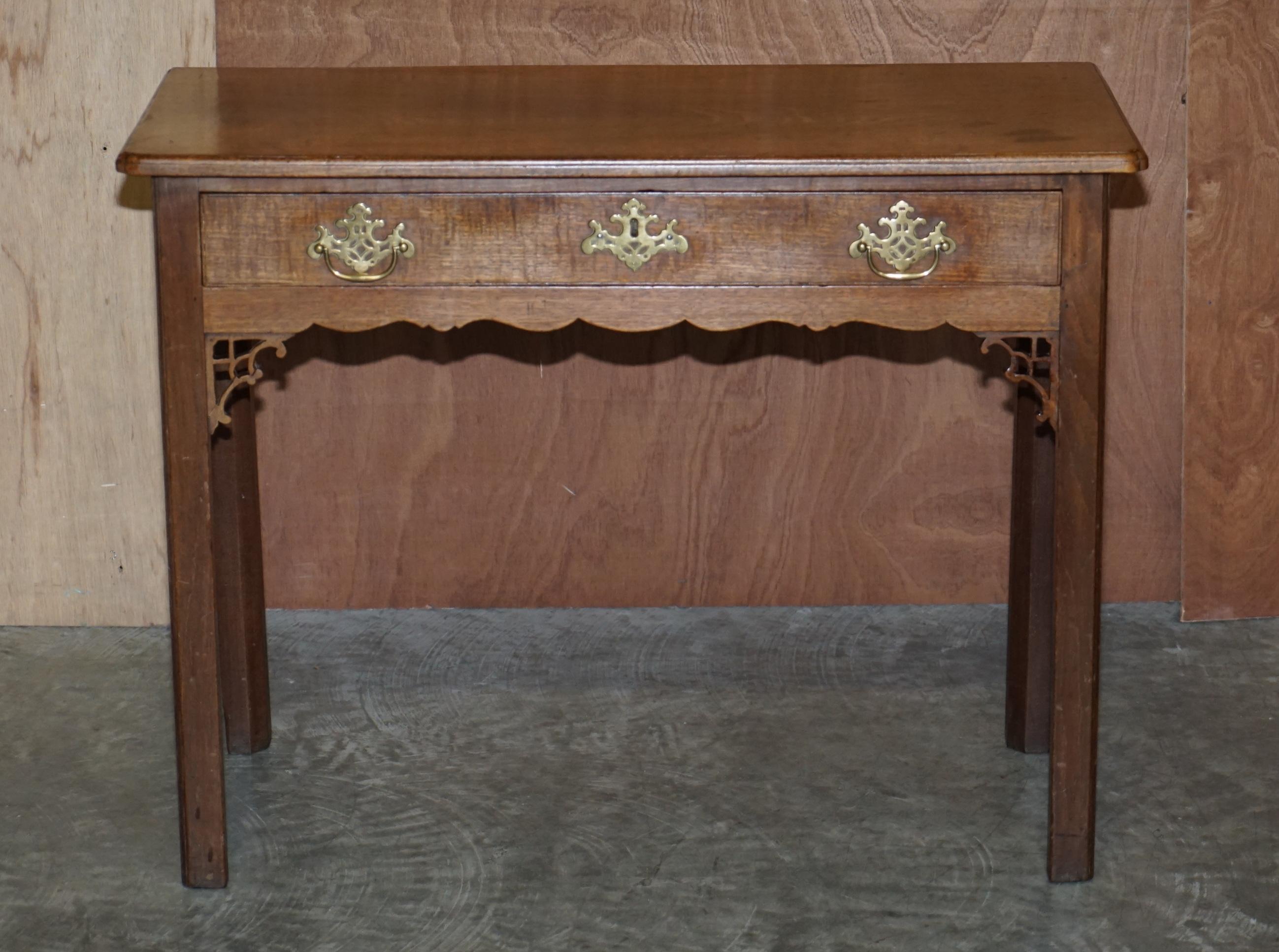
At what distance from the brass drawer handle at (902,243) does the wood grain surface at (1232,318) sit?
1.21 metres

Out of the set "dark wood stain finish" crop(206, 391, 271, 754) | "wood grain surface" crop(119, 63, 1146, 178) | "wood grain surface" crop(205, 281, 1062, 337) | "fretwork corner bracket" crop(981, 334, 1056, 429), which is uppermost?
"wood grain surface" crop(119, 63, 1146, 178)

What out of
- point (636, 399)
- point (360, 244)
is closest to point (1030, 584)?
point (636, 399)

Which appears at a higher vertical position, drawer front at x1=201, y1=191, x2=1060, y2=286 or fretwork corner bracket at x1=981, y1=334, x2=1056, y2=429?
drawer front at x1=201, y1=191, x2=1060, y2=286

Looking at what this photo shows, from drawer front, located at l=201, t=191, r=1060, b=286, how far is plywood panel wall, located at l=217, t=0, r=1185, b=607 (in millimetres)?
1044

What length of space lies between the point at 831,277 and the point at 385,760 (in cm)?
112

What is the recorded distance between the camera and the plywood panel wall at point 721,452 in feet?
10.6

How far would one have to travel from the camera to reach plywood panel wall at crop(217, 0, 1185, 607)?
10.6ft

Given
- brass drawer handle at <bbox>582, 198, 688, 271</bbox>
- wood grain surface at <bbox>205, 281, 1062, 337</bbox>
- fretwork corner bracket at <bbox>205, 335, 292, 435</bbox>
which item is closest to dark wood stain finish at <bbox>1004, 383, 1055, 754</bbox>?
wood grain surface at <bbox>205, 281, 1062, 337</bbox>

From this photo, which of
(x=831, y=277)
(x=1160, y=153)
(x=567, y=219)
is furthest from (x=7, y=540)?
(x=1160, y=153)

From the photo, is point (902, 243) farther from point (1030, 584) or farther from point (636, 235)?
point (1030, 584)

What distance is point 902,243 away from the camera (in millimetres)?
2182

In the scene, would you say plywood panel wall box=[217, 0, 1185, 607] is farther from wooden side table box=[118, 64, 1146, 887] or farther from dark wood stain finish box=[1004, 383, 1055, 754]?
wooden side table box=[118, 64, 1146, 887]

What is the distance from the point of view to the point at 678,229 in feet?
7.20

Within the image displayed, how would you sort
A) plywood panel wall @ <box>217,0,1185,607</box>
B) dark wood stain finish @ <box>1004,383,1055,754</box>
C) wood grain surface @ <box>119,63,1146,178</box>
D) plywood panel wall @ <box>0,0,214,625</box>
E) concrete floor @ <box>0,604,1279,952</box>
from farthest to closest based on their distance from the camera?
plywood panel wall @ <box>217,0,1185,607</box>
plywood panel wall @ <box>0,0,214,625</box>
dark wood stain finish @ <box>1004,383,1055,754</box>
concrete floor @ <box>0,604,1279,952</box>
wood grain surface @ <box>119,63,1146,178</box>
